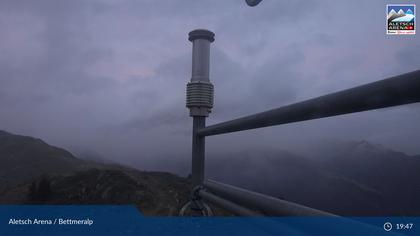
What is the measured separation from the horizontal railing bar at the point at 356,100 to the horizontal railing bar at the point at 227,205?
0.37 m

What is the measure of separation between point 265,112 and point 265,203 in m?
0.25

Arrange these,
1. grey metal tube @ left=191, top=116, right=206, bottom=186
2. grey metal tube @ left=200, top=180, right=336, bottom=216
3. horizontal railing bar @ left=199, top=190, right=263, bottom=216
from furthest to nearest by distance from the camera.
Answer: grey metal tube @ left=191, top=116, right=206, bottom=186 → horizontal railing bar @ left=199, top=190, right=263, bottom=216 → grey metal tube @ left=200, top=180, right=336, bottom=216

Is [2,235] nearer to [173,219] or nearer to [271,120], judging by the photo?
[173,219]

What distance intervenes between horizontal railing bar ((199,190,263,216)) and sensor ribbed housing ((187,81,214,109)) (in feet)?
1.60

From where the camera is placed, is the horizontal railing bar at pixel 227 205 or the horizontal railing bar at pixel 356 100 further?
the horizontal railing bar at pixel 227 205

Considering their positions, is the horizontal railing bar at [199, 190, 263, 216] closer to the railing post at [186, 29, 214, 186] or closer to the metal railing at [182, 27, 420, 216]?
the metal railing at [182, 27, 420, 216]

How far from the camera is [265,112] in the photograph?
1.05 meters

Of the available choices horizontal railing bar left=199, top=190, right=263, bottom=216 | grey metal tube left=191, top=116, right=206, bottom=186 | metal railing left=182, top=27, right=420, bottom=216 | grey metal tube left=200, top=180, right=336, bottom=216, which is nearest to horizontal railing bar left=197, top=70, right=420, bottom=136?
metal railing left=182, top=27, right=420, bottom=216

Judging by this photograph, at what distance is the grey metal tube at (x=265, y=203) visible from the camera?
33.9 inches

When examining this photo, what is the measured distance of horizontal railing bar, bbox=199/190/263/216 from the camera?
4.13 ft

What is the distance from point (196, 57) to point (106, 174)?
132 feet

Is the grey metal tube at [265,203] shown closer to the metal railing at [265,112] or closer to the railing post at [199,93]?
the metal railing at [265,112]

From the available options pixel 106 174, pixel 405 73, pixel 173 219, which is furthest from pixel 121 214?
pixel 106 174

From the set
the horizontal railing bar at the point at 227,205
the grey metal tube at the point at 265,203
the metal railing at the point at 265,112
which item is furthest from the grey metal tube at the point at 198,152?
the grey metal tube at the point at 265,203
